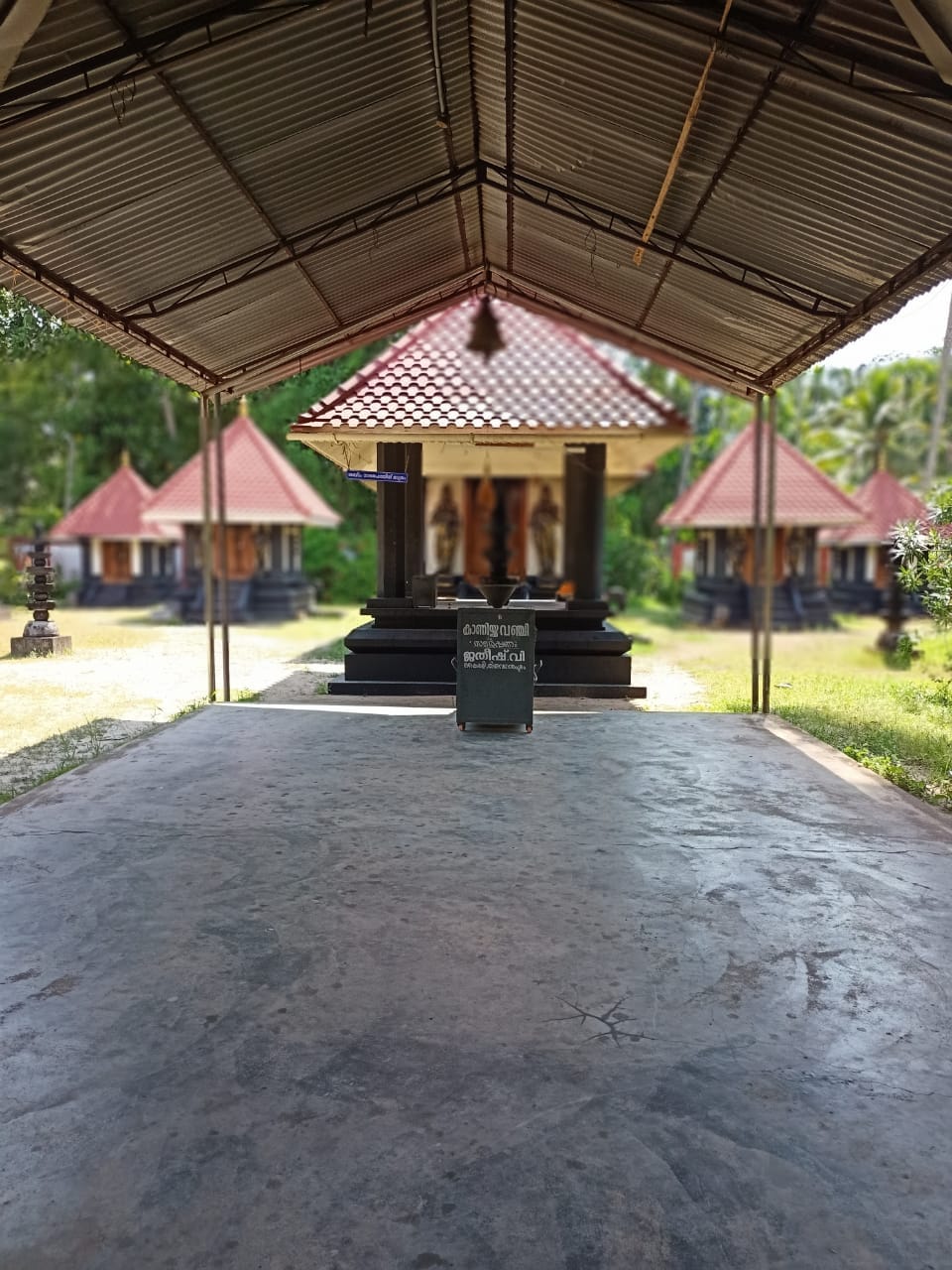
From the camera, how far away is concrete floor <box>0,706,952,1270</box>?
2.71 m

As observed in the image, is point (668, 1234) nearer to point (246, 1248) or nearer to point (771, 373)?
point (246, 1248)

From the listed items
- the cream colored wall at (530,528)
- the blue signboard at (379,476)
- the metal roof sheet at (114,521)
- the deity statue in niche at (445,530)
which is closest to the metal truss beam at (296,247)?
the blue signboard at (379,476)

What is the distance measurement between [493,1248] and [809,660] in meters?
17.2

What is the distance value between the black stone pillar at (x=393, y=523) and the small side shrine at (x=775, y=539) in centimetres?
1466

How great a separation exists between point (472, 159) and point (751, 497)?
1828 cm

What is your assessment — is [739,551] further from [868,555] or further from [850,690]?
[850,690]

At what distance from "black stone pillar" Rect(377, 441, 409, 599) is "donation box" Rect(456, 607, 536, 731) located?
380 centimetres

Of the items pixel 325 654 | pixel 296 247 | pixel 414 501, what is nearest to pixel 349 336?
pixel 414 501

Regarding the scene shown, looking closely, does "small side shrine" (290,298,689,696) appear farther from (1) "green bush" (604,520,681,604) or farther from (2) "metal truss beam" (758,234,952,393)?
(1) "green bush" (604,520,681,604)

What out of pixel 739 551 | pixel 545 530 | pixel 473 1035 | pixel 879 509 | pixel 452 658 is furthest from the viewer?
pixel 879 509

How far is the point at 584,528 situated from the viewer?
13.5 meters

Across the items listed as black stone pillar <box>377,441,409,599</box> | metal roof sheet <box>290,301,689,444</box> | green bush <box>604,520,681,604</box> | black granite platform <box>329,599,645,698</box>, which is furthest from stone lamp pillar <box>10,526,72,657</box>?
green bush <box>604,520,681,604</box>

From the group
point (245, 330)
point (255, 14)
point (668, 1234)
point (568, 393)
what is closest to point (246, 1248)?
point (668, 1234)

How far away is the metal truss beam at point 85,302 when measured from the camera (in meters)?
7.57
